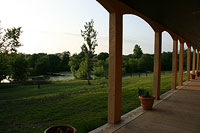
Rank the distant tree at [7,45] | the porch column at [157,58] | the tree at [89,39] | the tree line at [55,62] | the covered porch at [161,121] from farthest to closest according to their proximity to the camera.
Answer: the tree at [89,39] → the tree line at [55,62] → the distant tree at [7,45] → the porch column at [157,58] → the covered porch at [161,121]

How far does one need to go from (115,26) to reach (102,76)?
22633 millimetres

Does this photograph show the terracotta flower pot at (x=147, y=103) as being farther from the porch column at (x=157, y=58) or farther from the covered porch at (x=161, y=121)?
the porch column at (x=157, y=58)

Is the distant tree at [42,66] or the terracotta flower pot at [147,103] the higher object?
the distant tree at [42,66]

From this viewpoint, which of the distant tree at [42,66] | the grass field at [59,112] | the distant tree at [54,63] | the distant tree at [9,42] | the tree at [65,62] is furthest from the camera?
the tree at [65,62]

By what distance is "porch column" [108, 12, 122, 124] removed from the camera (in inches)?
142

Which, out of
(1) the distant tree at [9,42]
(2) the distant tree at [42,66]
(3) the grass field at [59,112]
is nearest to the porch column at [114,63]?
(3) the grass field at [59,112]

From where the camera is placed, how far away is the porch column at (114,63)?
3596 mm

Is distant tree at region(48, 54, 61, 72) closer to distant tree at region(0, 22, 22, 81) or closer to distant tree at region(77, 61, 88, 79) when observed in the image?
distant tree at region(77, 61, 88, 79)

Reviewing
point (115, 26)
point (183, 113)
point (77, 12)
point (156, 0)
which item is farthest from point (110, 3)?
point (77, 12)

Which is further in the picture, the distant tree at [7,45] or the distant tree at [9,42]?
the distant tree at [9,42]

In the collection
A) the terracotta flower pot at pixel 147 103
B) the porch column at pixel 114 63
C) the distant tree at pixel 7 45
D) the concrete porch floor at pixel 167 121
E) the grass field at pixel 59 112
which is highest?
the distant tree at pixel 7 45

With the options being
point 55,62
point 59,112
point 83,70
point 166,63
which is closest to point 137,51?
point 166,63

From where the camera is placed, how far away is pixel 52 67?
31938 millimetres

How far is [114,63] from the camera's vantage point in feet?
11.9
